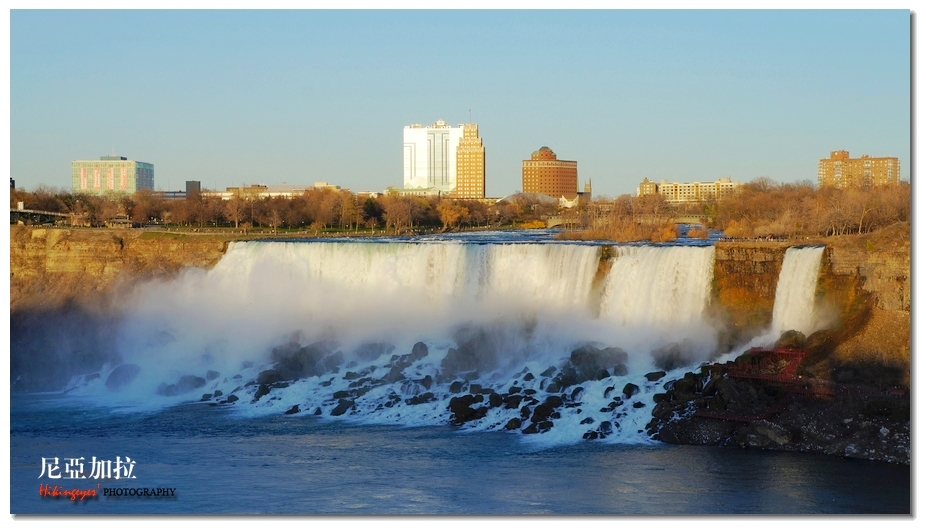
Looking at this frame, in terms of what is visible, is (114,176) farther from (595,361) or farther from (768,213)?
(595,361)

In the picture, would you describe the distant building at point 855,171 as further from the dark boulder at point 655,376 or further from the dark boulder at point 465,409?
the dark boulder at point 465,409

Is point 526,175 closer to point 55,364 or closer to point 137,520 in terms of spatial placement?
point 55,364

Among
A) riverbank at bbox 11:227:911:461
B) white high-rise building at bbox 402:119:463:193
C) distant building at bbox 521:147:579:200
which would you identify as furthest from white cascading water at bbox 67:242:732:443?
distant building at bbox 521:147:579:200

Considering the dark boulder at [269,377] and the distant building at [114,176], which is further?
the distant building at [114,176]

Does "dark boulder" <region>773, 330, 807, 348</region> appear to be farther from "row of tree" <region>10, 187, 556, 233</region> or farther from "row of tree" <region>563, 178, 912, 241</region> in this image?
"row of tree" <region>10, 187, 556, 233</region>

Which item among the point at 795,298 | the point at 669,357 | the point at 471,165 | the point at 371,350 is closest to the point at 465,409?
the point at 669,357

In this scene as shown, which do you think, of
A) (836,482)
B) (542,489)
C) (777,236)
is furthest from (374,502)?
(777,236)

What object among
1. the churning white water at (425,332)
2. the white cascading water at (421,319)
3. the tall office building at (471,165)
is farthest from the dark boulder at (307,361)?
the tall office building at (471,165)
